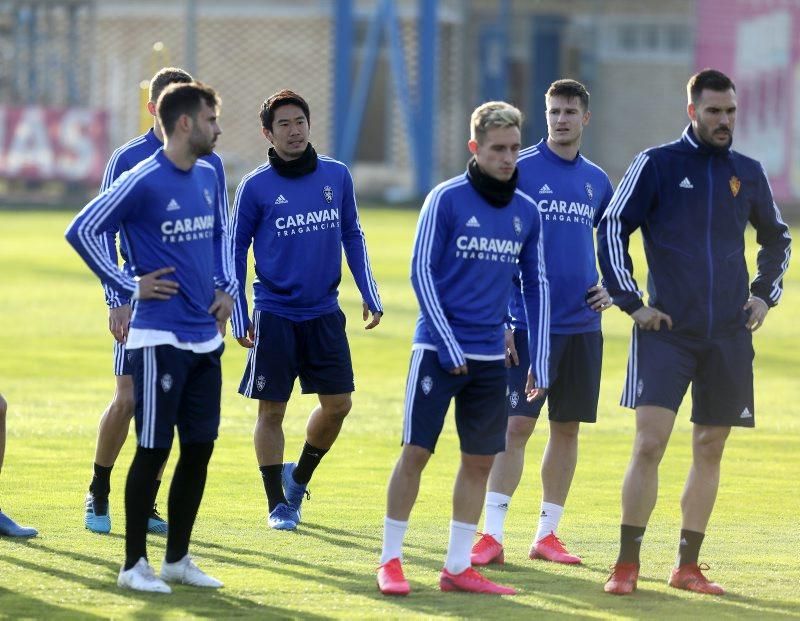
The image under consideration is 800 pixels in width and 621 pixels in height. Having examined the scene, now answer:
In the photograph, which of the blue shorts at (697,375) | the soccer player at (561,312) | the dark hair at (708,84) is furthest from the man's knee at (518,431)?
the dark hair at (708,84)

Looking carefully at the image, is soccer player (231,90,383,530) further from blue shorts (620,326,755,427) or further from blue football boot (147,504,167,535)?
blue shorts (620,326,755,427)

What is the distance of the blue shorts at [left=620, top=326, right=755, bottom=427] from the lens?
23.6ft

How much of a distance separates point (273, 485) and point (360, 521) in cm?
49

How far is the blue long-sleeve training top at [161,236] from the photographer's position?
6875mm

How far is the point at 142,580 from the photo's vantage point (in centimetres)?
691

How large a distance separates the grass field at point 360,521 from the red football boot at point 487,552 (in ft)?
0.39

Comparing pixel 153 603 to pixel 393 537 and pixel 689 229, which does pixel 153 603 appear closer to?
pixel 393 537

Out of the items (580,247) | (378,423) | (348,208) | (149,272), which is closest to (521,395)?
(580,247)

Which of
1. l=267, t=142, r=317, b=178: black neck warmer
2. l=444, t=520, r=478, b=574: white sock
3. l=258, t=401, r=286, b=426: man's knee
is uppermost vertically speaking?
l=267, t=142, r=317, b=178: black neck warmer

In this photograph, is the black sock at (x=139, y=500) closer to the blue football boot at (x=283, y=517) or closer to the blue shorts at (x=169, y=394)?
the blue shorts at (x=169, y=394)

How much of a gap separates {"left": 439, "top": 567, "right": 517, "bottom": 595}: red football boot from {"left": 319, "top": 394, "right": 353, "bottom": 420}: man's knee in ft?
6.11

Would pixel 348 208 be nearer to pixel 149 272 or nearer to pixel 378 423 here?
pixel 149 272

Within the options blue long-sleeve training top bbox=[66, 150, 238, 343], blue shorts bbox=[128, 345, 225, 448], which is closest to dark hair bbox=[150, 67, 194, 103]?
blue long-sleeve training top bbox=[66, 150, 238, 343]

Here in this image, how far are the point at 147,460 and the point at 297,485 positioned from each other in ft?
6.57
